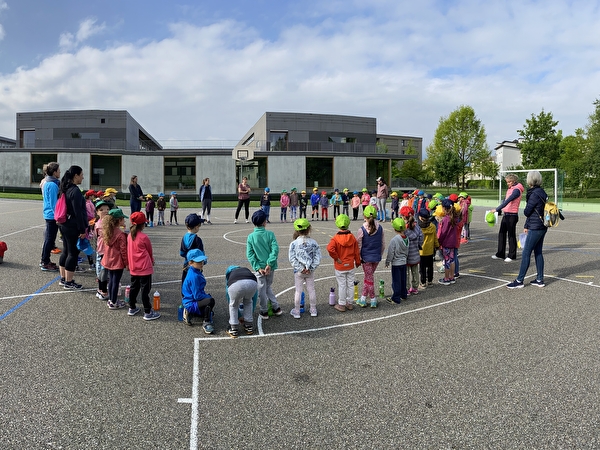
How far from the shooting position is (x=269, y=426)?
370 cm

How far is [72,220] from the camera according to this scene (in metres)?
7.73

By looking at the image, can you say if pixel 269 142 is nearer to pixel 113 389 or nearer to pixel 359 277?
pixel 359 277

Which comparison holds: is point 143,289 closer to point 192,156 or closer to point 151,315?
point 151,315

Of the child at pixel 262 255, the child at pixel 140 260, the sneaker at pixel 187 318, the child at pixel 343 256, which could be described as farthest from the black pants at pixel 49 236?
the child at pixel 343 256

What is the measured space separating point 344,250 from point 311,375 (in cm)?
263

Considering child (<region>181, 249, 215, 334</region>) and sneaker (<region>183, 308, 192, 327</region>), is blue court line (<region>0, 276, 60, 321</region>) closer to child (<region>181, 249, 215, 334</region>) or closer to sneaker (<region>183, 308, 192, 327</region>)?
sneaker (<region>183, 308, 192, 327</region>)

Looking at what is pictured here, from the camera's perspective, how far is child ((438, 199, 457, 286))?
863 centimetres

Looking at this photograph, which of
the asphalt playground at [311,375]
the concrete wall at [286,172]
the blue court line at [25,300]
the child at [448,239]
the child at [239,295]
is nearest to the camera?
the asphalt playground at [311,375]

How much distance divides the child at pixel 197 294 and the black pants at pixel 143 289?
71 centimetres

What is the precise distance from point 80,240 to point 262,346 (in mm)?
4511

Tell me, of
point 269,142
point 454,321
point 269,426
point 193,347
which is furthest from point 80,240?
point 269,142

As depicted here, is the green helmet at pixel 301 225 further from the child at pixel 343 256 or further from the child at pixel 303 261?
the child at pixel 343 256

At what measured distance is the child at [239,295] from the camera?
568 cm

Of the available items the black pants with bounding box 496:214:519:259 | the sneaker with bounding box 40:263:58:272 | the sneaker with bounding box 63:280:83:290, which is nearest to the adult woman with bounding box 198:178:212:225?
the sneaker with bounding box 40:263:58:272
